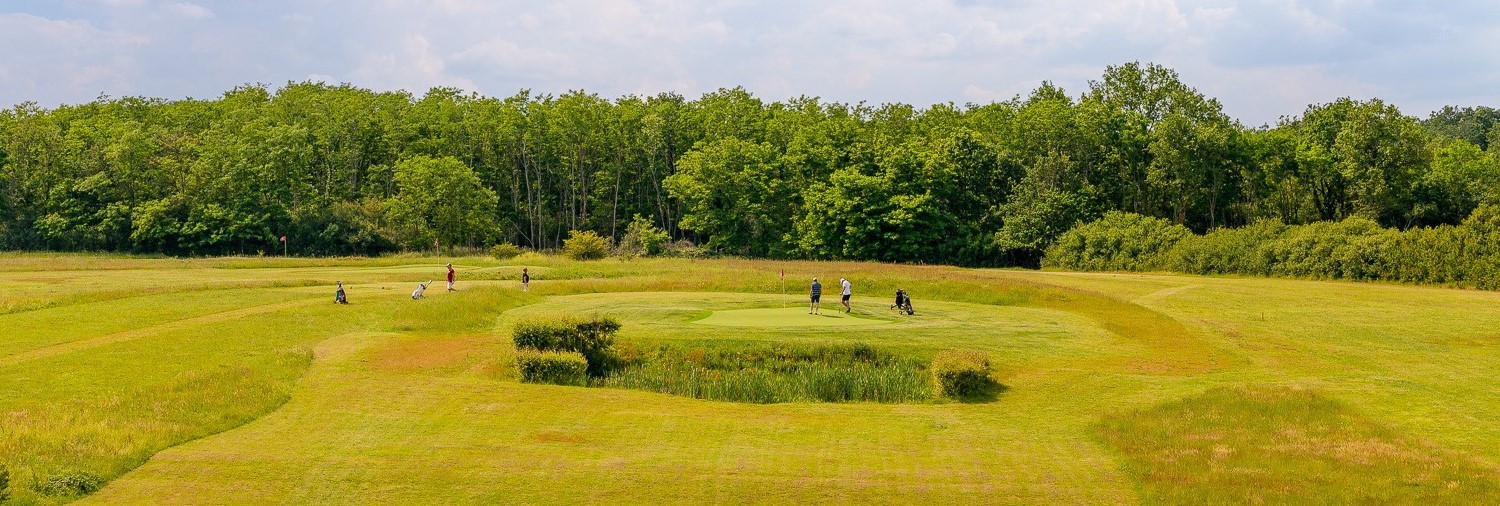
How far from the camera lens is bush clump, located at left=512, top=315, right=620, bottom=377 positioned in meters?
33.6

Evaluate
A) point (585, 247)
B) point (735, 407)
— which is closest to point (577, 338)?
point (735, 407)

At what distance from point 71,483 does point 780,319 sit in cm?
2683

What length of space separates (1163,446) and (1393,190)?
268 feet

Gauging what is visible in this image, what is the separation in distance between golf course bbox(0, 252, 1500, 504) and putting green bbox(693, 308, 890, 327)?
410 millimetres

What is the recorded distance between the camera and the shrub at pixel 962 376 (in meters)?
29.8

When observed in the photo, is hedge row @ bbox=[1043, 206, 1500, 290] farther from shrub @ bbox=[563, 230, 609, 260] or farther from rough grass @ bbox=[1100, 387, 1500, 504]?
rough grass @ bbox=[1100, 387, 1500, 504]

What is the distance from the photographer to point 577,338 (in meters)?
34.4

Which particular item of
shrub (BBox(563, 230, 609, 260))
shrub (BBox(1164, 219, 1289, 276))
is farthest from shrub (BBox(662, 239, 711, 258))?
shrub (BBox(1164, 219, 1289, 276))

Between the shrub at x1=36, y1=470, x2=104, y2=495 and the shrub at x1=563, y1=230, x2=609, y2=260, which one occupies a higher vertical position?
the shrub at x1=563, y1=230, x2=609, y2=260

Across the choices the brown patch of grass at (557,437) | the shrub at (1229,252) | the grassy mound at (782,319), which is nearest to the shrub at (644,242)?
the shrub at (1229,252)

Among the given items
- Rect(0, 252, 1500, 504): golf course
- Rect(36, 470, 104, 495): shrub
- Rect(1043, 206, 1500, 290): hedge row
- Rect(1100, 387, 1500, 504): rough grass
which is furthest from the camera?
Rect(1043, 206, 1500, 290): hedge row

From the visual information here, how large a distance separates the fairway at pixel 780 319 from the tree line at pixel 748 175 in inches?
2063

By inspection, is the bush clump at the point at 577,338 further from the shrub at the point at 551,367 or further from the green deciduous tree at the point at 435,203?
the green deciduous tree at the point at 435,203

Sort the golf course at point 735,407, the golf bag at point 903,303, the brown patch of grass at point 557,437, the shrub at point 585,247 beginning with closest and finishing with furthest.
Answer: the golf course at point 735,407, the brown patch of grass at point 557,437, the golf bag at point 903,303, the shrub at point 585,247
